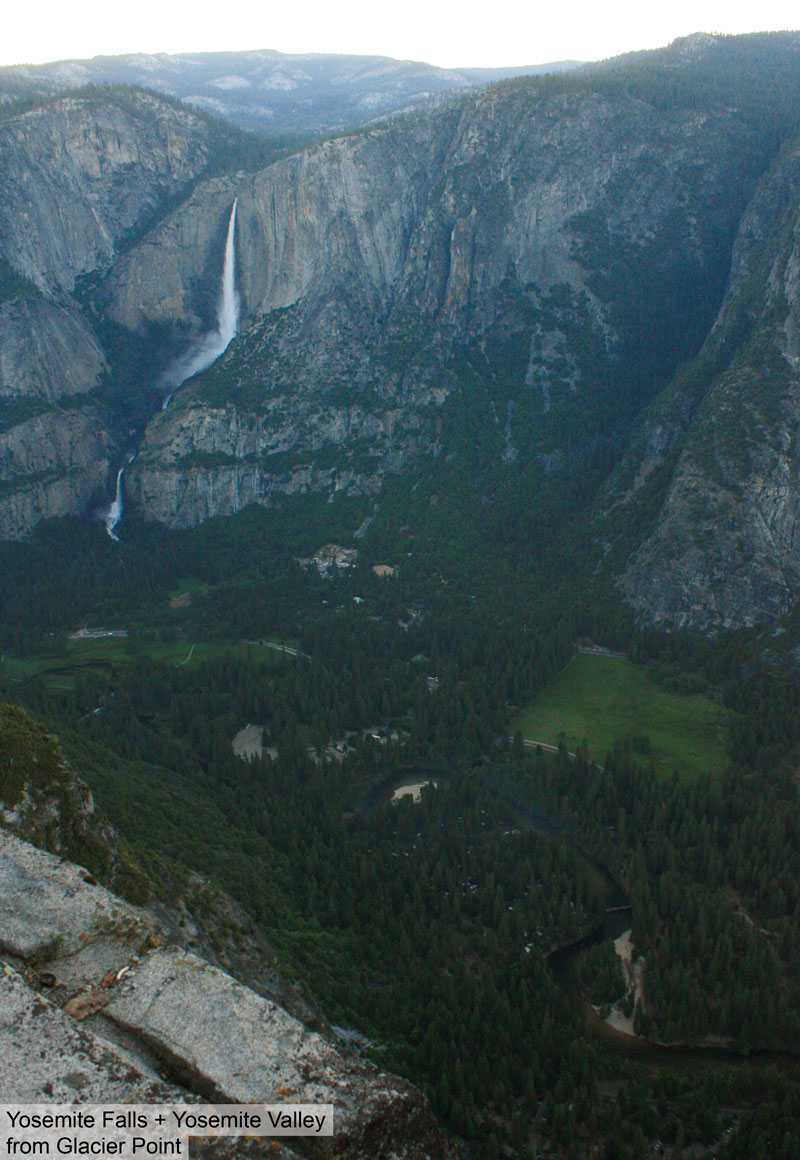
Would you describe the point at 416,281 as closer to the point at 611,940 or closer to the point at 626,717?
the point at 626,717

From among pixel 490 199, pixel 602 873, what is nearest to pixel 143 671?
pixel 602 873

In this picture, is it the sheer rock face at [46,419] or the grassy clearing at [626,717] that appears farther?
the sheer rock face at [46,419]

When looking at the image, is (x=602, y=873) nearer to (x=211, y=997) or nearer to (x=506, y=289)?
(x=211, y=997)

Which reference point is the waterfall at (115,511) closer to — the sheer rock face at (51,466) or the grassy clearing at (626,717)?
the sheer rock face at (51,466)

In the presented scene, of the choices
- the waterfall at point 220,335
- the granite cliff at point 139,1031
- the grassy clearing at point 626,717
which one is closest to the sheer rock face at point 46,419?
the waterfall at point 220,335

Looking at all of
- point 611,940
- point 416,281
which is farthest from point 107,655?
point 416,281

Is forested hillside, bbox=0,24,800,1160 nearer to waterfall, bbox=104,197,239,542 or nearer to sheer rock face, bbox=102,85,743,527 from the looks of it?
sheer rock face, bbox=102,85,743,527
